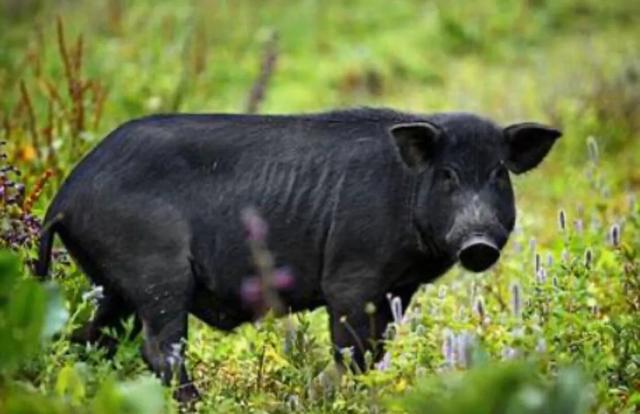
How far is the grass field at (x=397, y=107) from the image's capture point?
3.94 meters

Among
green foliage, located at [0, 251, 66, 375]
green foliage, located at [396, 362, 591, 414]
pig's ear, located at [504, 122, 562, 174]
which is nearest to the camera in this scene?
green foliage, located at [396, 362, 591, 414]

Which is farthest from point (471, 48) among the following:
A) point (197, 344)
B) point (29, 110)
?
point (197, 344)

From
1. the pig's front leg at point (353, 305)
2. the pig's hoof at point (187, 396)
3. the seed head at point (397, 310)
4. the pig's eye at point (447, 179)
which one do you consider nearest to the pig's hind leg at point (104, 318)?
the pig's hoof at point (187, 396)

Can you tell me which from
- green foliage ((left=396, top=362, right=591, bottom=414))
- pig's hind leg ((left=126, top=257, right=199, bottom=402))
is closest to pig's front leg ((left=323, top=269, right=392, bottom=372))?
pig's hind leg ((left=126, top=257, right=199, bottom=402))

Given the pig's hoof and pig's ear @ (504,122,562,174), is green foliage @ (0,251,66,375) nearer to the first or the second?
the pig's hoof

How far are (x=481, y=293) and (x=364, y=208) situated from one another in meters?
1.26

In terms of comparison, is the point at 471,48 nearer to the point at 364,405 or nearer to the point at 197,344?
the point at 197,344

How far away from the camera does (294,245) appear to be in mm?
5379

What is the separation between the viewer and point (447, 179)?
5.25 metres

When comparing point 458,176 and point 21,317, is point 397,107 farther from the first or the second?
point 21,317

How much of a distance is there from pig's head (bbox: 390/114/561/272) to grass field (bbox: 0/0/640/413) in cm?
25

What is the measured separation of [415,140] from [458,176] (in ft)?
0.64

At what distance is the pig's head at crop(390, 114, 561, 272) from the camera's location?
5.13 meters

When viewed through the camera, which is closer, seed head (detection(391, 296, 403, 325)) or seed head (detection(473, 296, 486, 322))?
seed head (detection(473, 296, 486, 322))
